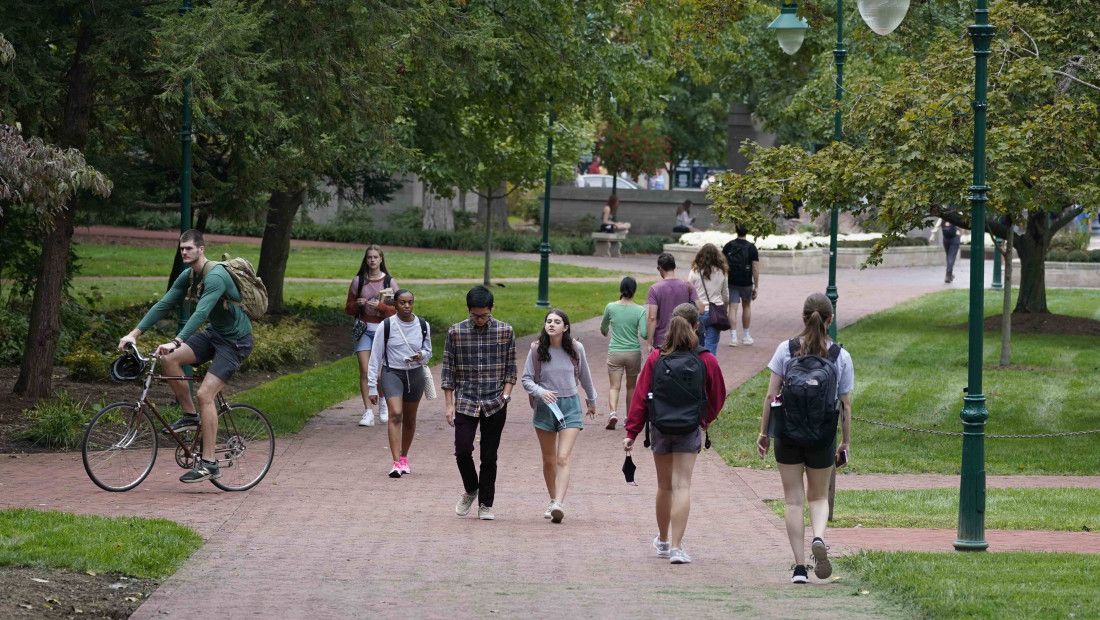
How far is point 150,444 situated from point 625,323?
16.0 feet

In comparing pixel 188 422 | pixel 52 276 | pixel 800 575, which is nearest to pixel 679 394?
pixel 800 575

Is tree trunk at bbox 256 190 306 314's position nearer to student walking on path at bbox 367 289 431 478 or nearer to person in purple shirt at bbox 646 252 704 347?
person in purple shirt at bbox 646 252 704 347

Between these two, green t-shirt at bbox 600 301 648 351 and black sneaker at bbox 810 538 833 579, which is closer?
black sneaker at bbox 810 538 833 579

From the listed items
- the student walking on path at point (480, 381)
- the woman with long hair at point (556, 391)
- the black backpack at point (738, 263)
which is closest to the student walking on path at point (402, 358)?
the student walking on path at point (480, 381)

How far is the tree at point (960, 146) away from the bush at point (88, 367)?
7.37 meters

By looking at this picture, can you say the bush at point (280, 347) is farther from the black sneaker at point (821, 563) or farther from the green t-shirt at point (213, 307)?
the black sneaker at point (821, 563)

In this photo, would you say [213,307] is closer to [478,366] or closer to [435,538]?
[478,366]

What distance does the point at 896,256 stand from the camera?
38719 mm

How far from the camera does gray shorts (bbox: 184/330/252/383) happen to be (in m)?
10.2

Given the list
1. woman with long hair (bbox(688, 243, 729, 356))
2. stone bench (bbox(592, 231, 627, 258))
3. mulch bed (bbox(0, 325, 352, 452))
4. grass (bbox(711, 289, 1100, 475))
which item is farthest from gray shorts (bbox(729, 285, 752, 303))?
stone bench (bbox(592, 231, 627, 258))

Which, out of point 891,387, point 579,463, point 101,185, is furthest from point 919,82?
point 101,185

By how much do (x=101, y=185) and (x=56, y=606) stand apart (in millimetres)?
3930

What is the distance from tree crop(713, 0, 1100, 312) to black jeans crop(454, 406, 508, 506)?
5237 millimetres

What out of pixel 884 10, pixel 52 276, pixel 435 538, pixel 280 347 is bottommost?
pixel 435 538
